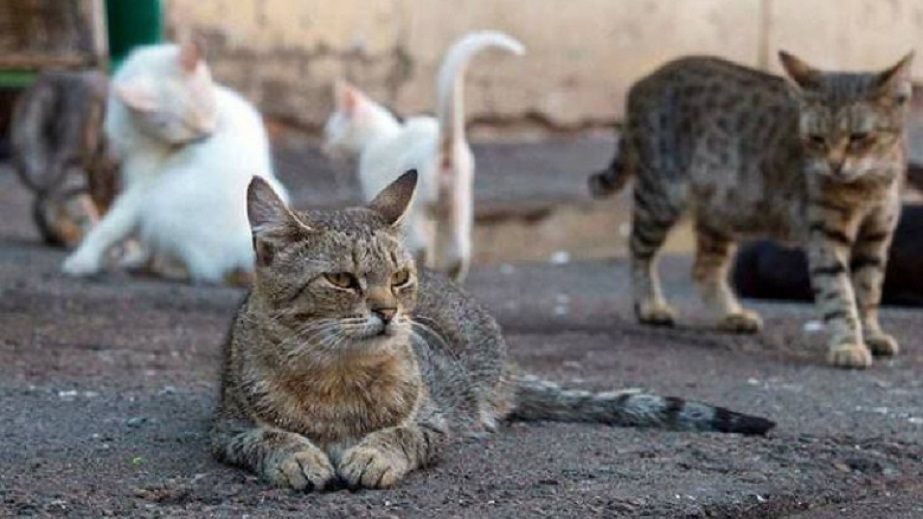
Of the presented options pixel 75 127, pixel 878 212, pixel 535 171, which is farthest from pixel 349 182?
pixel 878 212

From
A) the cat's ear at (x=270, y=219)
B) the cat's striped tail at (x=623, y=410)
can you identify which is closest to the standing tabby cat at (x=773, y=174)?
the cat's striped tail at (x=623, y=410)

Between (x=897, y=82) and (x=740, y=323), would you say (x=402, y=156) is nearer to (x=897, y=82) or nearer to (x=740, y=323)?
(x=740, y=323)

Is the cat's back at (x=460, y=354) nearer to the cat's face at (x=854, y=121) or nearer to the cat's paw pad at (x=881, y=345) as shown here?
the cat's face at (x=854, y=121)

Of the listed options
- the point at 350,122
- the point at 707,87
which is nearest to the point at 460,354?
the point at 707,87

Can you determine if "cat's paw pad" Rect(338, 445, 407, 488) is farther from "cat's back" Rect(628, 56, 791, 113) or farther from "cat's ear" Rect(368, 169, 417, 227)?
"cat's back" Rect(628, 56, 791, 113)

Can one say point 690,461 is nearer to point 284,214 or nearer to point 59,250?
point 284,214

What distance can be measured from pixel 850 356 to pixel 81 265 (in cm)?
338

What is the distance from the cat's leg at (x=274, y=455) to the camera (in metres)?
4.11

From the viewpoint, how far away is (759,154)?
22.1ft

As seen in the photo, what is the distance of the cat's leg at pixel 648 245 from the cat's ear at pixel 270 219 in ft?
9.76

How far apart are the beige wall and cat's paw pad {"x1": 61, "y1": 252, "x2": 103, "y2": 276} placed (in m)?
3.31

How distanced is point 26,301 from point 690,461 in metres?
3.27

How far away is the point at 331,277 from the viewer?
13.6ft

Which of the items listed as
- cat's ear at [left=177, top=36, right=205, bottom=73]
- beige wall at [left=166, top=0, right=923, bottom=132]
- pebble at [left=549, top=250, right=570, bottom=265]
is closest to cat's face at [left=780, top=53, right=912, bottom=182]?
cat's ear at [left=177, top=36, right=205, bottom=73]
